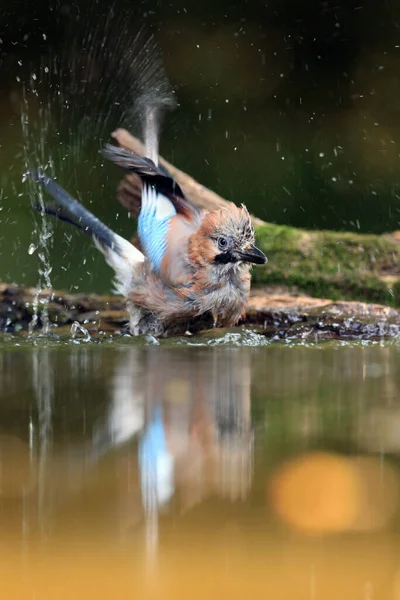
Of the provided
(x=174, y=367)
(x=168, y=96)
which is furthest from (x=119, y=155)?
(x=174, y=367)

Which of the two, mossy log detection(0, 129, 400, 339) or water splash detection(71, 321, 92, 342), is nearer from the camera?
water splash detection(71, 321, 92, 342)

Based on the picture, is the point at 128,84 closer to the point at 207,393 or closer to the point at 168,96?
the point at 168,96

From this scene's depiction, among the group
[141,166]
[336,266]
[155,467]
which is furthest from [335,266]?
[155,467]

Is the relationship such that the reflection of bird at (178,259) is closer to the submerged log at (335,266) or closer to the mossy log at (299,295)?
the mossy log at (299,295)

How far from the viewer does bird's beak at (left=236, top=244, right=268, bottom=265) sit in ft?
11.6

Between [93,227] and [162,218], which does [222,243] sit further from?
[93,227]

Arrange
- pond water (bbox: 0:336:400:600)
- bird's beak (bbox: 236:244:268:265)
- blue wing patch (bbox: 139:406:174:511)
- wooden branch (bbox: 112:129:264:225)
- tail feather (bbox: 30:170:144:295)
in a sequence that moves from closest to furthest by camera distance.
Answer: pond water (bbox: 0:336:400:600) → blue wing patch (bbox: 139:406:174:511) → bird's beak (bbox: 236:244:268:265) → tail feather (bbox: 30:170:144:295) → wooden branch (bbox: 112:129:264:225)

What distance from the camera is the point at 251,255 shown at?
11.6 feet

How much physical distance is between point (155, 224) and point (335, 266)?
1.11 metres

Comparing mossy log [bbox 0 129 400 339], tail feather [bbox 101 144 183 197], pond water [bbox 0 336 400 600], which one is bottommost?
pond water [bbox 0 336 400 600]

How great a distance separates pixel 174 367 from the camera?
2803mm

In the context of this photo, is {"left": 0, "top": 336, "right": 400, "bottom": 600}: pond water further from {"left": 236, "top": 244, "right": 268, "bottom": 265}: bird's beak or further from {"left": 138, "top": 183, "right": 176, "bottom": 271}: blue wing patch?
{"left": 138, "top": 183, "right": 176, "bottom": 271}: blue wing patch

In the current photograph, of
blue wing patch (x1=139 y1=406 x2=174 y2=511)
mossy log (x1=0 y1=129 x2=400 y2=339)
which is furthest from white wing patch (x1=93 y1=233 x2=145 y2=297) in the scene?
blue wing patch (x1=139 y1=406 x2=174 y2=511)

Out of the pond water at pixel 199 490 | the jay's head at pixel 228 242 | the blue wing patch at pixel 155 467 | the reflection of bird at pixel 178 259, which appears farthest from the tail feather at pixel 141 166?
the blue wing patch at pixel 155 467
